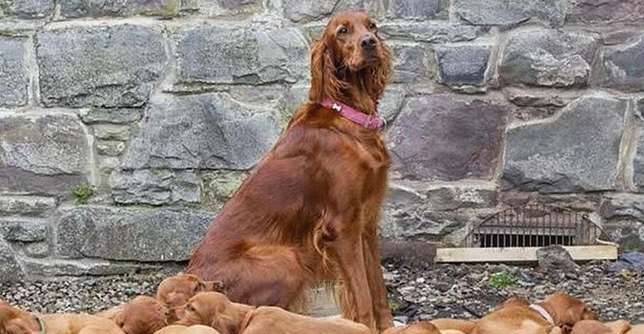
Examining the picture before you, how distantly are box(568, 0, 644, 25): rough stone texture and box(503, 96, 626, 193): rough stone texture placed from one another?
14.1 inches

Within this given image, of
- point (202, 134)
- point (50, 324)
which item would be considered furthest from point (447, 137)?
point (50, 324)

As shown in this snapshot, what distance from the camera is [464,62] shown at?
628 cm

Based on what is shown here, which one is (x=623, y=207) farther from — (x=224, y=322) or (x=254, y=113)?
(x=224, y=322)

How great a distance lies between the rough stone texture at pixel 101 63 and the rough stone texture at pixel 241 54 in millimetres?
134

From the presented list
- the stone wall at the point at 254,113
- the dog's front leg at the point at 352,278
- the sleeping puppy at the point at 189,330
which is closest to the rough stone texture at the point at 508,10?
the stone wall at the point at 254,113

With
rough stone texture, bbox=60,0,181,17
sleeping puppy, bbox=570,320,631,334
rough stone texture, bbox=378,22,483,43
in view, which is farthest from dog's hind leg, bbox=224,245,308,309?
rough stone texture, bbox=60,0,181,17

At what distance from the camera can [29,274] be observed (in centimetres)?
656

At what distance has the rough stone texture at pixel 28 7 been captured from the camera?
642 centimetres

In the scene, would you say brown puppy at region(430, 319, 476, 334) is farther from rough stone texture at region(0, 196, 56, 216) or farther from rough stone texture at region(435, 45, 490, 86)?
rough stone texture at region(0, 196, 56, 216)

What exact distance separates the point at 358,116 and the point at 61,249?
209 cm

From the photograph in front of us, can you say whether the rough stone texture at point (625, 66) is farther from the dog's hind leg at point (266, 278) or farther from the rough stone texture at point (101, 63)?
the dog's hind leg at point (266, 278)

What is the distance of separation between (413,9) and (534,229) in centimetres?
110

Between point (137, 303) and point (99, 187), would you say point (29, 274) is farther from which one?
point (137, 303)

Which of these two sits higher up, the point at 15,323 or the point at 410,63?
the point at 410,63
